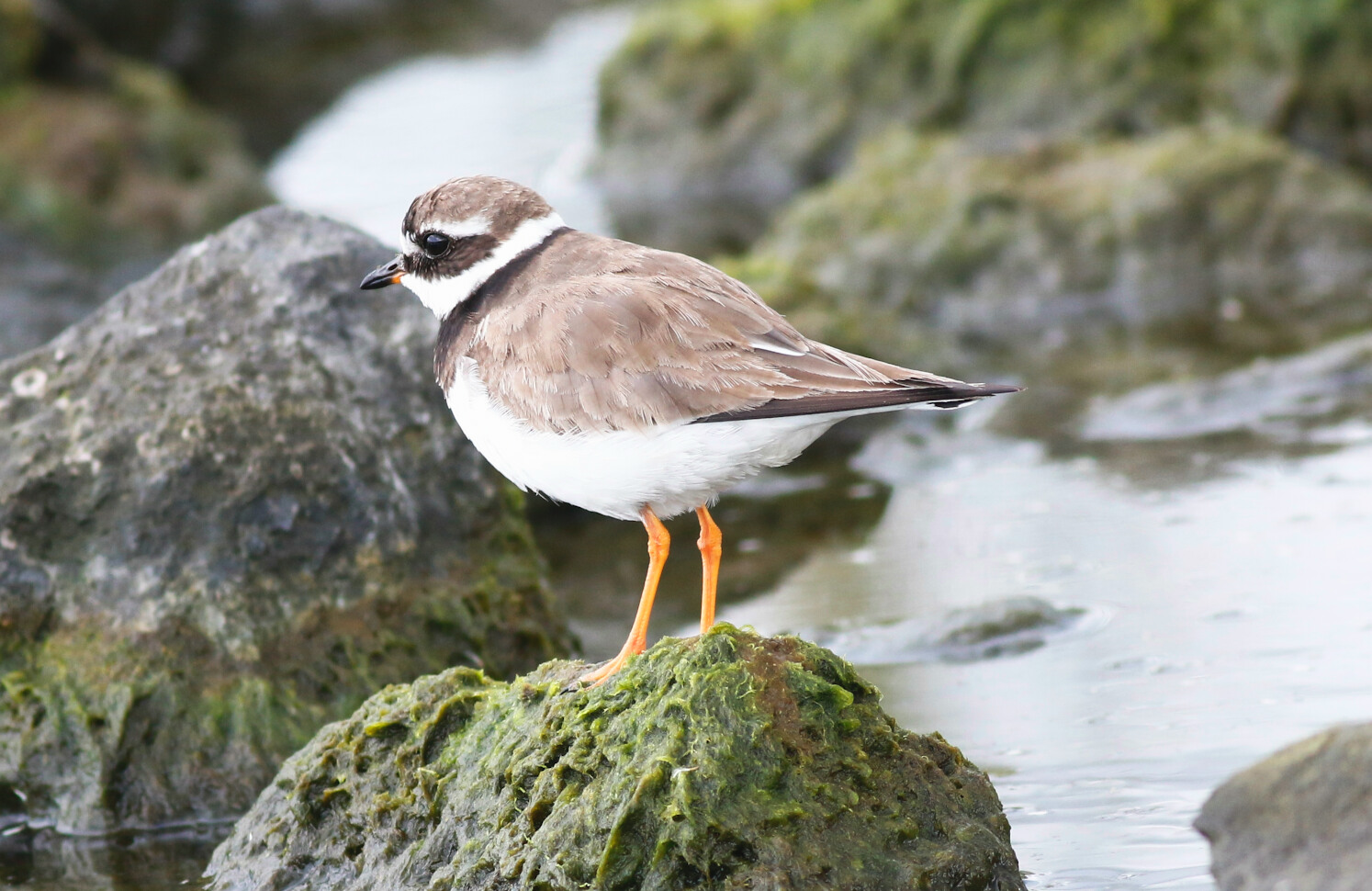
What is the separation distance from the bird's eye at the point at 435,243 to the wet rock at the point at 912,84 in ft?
35.6

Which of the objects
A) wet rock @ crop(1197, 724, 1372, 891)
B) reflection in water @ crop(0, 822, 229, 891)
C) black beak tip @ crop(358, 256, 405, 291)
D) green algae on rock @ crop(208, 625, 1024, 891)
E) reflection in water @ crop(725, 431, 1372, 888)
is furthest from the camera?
black beak tip @ crop(358, 256, 405, 291)

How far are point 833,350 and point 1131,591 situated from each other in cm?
330

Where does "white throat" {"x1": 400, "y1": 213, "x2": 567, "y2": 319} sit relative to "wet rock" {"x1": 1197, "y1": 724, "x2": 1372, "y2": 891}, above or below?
above

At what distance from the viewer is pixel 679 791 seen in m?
4.82

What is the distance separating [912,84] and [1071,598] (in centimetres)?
1149

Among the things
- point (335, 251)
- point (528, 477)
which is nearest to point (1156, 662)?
point (528, 477)

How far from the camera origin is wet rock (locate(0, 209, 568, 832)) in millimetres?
6789

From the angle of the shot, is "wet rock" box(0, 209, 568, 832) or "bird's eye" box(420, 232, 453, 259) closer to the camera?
"bird's eye" box(420, 232, 453, 259)

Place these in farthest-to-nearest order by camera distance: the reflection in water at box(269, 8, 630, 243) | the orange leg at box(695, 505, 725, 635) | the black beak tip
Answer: the reflection in water at box(269, 8, 630, 243), the black beak tip, the orange leg at box(695, 505, 725, 635)

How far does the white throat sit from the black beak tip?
0.18 meters

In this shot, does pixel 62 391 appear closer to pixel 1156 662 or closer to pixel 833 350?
pixel 833 350

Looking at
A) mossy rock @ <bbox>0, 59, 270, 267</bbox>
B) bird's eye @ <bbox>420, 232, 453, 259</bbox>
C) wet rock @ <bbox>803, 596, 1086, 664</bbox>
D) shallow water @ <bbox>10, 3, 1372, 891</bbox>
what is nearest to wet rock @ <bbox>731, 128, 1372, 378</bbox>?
shallow water @ <bbox>10, 3, 1372, 891</bbox>

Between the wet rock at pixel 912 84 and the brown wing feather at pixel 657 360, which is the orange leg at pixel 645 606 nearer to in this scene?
the brown wing feather at pixel 657 360

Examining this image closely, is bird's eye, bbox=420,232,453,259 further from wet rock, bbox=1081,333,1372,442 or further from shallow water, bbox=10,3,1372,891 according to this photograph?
wet rock, bbox=1081,333,1372,442
